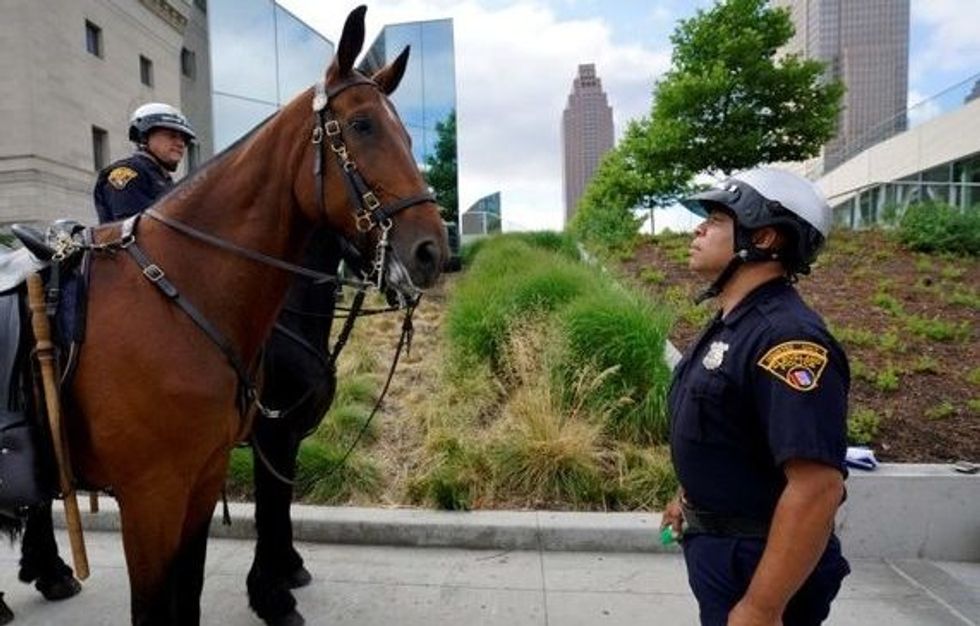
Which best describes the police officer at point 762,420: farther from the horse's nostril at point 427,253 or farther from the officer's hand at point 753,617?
the horse's nostril at point 427,253

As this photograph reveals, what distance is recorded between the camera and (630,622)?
11.4 ft

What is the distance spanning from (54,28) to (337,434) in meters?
30.7

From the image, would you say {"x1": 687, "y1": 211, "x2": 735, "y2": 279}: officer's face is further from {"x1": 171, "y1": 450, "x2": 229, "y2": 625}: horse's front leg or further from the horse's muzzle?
{"x1": 171, "y1": 450, "x2": 229, "y2": 625}: horse's front leg

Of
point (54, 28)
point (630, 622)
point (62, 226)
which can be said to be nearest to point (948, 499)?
point (630, 622)

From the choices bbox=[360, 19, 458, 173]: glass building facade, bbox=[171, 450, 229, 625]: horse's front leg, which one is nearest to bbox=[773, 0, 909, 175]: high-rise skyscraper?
bbox=[360, 19, 458, 173]: glass building facade

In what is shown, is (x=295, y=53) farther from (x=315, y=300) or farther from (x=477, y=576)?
(x=477, y=576)

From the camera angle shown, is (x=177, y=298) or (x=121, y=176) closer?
(x=177, y=298)

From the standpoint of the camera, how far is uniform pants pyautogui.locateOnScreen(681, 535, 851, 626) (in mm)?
1785

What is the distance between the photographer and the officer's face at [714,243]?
1.87 m

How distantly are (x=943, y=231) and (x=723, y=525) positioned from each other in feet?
38.3

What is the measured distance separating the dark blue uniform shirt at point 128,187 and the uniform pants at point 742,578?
283 cm

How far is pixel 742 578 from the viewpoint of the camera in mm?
1816

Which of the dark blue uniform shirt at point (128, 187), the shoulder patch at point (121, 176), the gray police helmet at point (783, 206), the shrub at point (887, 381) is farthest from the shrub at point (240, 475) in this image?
the shrub at point (887, 381)

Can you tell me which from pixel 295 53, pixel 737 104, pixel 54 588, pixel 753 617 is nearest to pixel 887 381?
pixel 753 617
